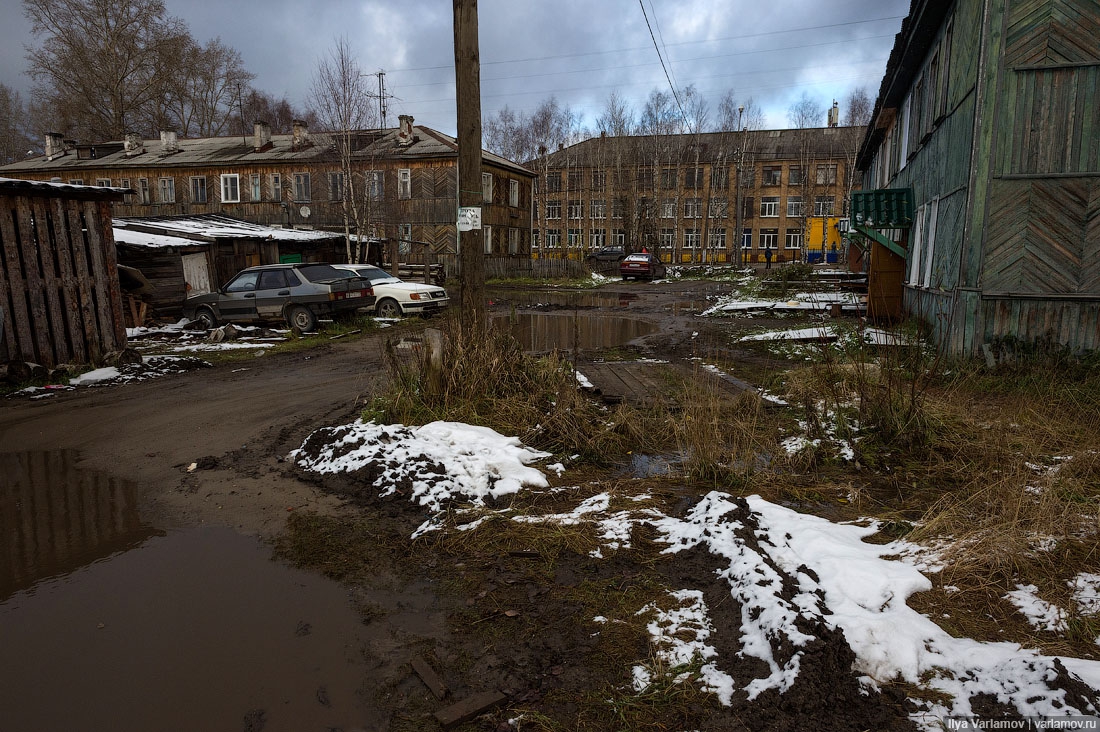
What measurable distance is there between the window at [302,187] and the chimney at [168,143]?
32.9ft

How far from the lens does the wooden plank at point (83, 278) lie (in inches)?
392

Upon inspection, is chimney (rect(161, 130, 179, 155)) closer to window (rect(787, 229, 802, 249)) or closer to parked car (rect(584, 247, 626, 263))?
parked car (rect(584, 247, 626, 263))

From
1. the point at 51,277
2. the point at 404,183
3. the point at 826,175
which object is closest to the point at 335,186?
the point at 404,183

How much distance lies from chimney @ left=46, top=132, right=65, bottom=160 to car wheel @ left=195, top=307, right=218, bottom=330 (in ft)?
114

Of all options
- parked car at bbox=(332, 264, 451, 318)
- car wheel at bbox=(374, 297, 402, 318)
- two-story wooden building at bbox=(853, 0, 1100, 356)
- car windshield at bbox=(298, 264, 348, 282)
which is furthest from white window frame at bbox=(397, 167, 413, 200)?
two-story wooden building at bbox=(853, 0, 1100, 356)

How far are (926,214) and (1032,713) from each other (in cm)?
1127

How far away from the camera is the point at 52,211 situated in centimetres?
963

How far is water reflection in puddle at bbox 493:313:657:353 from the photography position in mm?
12712

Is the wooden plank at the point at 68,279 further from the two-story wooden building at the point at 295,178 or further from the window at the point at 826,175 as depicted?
the window at the point at 826,175

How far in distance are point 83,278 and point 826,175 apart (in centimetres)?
5599

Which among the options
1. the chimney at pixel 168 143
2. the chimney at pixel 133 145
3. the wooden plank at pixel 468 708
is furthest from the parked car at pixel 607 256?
the wooden plank at pixel 468 708

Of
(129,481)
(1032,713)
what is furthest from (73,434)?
(1032,713)

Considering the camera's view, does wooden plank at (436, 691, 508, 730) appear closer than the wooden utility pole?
Yes

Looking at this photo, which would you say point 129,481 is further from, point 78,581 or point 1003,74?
point 1003,74
